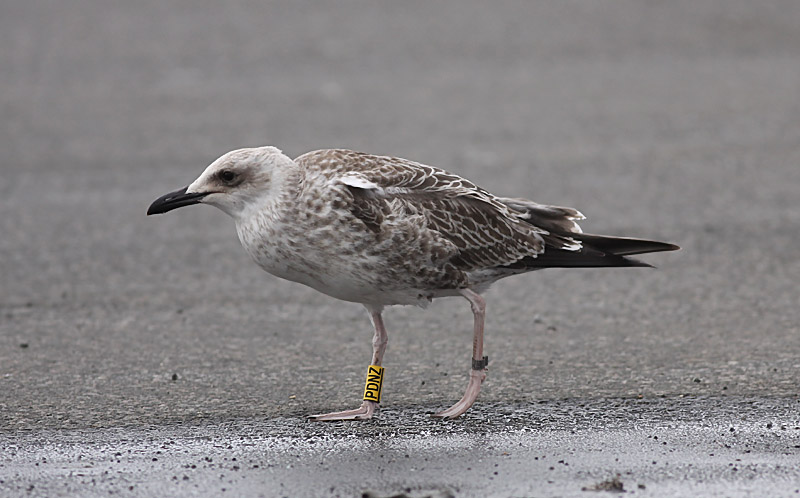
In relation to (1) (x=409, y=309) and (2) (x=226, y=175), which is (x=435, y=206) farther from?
(1) (x=409, y=309)

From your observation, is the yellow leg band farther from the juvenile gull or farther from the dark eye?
the dark eye

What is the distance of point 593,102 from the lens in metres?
13.4

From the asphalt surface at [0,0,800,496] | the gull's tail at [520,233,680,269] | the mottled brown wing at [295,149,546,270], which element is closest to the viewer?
the asphalt surface at [0,0,800,496]

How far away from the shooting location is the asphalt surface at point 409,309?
5.13 meters

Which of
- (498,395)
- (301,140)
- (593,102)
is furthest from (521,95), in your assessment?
(498,395)

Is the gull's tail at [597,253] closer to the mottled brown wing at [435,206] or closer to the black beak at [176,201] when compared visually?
the mottled brown wing at [435,206]

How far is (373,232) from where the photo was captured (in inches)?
219

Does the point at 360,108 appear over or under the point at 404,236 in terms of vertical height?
over

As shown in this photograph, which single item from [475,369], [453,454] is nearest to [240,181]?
[475,369]

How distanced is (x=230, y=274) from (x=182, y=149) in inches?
147

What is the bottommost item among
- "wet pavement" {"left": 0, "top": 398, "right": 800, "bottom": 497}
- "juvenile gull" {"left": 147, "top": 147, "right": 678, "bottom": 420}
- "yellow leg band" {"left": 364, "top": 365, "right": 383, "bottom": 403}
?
"wet pavement" {"left": 0, "top": 398, "right": 800, "bottom": 497}

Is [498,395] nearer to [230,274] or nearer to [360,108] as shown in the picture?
[230,274]

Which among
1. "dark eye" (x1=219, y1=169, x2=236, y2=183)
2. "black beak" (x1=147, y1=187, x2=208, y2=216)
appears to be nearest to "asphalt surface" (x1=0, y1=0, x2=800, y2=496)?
"black beak" (x1=147, y1=187, x2=208, y2=216)

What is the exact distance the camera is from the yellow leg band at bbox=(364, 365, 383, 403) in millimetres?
5617
